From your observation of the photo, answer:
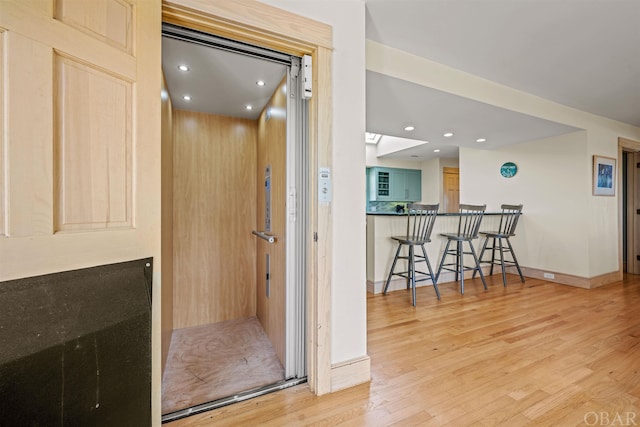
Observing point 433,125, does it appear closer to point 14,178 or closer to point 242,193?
point 242,193

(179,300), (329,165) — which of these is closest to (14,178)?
(329,165)

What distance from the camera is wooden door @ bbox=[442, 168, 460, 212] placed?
646 cm

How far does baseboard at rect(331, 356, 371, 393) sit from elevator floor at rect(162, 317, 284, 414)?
38 cm

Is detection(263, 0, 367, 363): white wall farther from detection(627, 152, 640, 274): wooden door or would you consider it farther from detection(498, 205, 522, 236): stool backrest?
detection(627, 152, 640, 274): wooden door

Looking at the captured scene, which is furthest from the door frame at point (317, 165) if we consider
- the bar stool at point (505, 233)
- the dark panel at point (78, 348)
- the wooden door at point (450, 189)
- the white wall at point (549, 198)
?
the wooden door at point (450, 189)

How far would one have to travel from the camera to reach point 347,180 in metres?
1.54

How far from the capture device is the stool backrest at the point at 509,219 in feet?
12.6

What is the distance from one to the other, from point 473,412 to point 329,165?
141 cm

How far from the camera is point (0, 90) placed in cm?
77

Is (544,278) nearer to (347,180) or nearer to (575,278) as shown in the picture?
(575,278)

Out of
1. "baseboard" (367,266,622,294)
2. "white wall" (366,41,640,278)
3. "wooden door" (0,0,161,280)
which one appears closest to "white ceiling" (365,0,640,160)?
"white wall" (366,41,640,278)

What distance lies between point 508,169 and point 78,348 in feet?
17.4

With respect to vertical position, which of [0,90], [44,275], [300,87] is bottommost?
[44,275]

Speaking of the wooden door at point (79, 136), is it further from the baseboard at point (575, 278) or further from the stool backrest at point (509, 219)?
the baseboard at point (575, 278)
